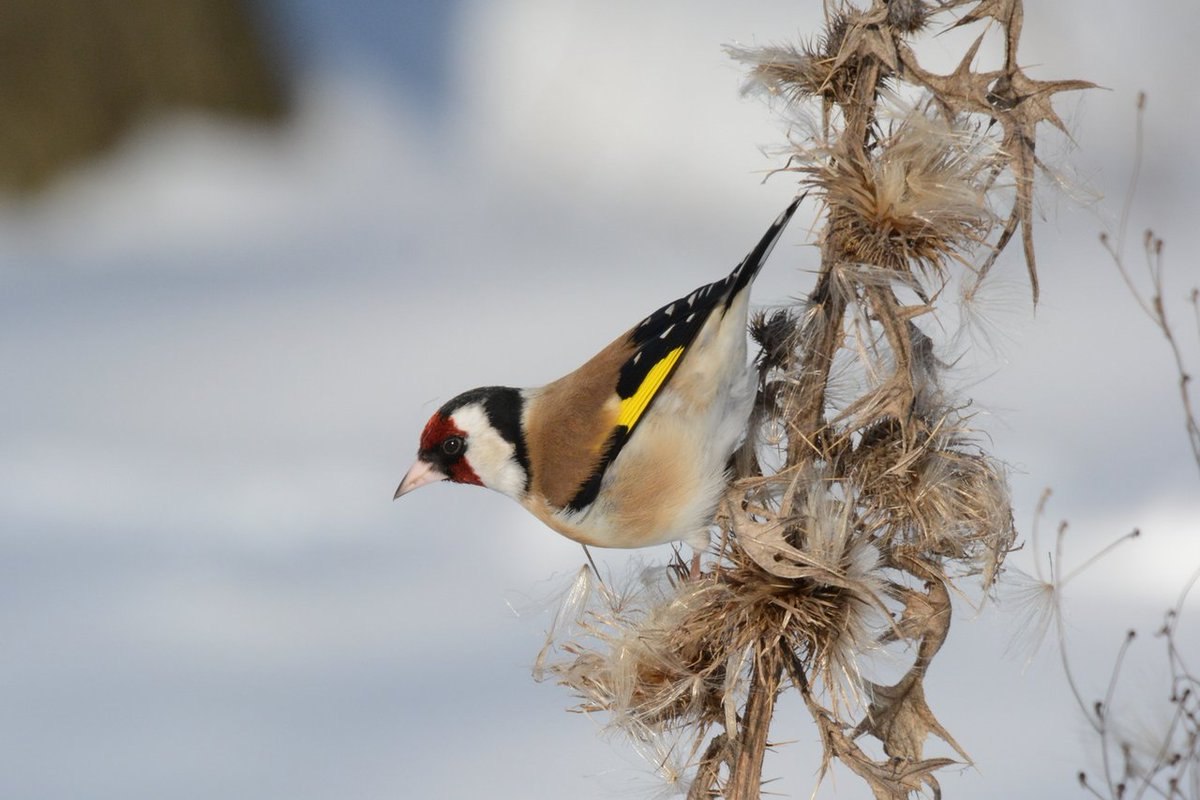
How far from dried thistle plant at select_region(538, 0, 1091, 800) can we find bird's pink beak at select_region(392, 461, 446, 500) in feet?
1.76

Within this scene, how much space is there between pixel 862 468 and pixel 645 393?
44 centimetres

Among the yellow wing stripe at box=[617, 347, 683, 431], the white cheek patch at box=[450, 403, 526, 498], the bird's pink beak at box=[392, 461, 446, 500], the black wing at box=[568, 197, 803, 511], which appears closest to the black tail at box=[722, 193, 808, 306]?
the black wing at box=[568, 197, 803, 511]

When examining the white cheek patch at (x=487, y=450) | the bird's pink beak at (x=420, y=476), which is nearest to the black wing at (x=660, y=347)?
the white cheek patch at (x=487, y=450)

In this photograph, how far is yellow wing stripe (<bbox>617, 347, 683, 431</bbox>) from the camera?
1.99 meters

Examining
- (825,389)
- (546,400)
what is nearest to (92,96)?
(546,400)

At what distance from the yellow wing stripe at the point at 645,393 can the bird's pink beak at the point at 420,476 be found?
0.39m

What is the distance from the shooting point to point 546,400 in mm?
2195

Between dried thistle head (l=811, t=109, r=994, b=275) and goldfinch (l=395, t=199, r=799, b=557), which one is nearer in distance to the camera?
dried thistle head (l=811, t=109, r=994, b=275)

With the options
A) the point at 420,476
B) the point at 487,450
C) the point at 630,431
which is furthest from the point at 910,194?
the point at 420,476

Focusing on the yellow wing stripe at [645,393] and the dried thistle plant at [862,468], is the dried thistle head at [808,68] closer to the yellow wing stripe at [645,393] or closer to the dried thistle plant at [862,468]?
the dried thistle plant at [862,468]

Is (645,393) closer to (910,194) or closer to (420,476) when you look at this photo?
(420,476)

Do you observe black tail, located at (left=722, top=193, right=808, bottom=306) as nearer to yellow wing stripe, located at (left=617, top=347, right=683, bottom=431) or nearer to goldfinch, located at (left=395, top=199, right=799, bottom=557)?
goldfinch, located at (left=395, top=199, right=799, bottom=557)

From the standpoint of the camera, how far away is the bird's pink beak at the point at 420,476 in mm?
2180

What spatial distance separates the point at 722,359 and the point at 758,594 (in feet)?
1.41
